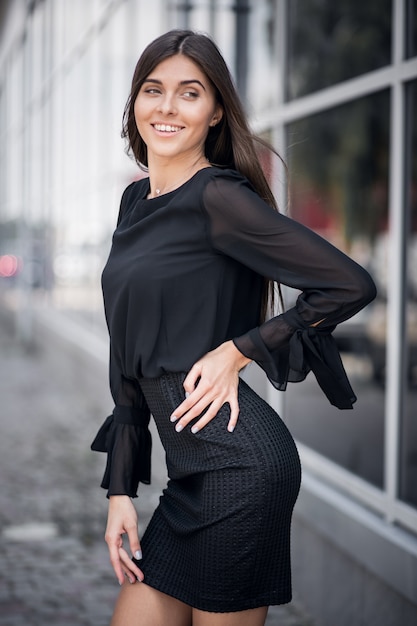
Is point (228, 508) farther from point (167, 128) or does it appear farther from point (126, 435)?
point (167, 128)

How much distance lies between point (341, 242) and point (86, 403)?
4.70 meters

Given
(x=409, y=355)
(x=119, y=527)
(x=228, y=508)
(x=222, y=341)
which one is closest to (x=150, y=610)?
(x=119, y=527)

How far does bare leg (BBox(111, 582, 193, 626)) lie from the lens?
213cm

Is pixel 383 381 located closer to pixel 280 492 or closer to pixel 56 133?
pixel 280 492

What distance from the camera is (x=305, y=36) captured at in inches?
441

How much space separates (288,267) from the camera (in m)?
2.02

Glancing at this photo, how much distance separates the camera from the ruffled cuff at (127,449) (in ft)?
7.45

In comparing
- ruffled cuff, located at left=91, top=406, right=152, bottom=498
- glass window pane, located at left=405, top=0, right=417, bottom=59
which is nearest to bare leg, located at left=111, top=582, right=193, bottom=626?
ruffled cuff, located at left=91, top=406, right=152, bottom=498

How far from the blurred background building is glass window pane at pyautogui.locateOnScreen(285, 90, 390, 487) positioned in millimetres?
27

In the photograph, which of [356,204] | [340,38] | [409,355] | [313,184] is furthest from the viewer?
[313,184]

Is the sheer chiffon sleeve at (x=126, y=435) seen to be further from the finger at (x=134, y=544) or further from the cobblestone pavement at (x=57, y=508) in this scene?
the cobblestone pavement at (x=57, y=508)

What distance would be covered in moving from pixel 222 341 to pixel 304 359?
190 millimetres

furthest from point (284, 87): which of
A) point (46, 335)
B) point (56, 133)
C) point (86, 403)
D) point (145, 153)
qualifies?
point (56, 133)

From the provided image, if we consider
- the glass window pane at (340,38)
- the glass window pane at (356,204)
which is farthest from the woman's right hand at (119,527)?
the glass window pane at (340,38)
